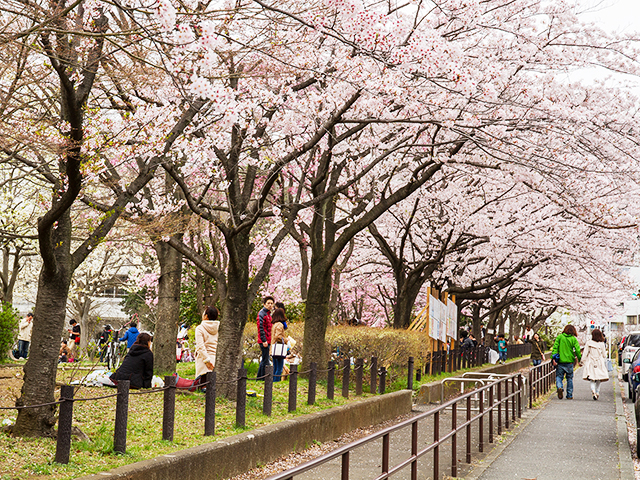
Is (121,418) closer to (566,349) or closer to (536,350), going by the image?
(566,349)

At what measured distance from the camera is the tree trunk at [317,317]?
14000mm

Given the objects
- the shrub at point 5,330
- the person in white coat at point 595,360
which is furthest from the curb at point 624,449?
the shrub at point 5,330

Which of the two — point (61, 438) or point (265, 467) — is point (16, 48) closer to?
point (61, 438)

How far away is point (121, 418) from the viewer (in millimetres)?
6215

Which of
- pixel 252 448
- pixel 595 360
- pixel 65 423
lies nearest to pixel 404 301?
pixel 595 360

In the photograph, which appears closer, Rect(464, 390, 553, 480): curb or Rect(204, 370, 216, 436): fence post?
Rect(204, 370, 216, 436): fence post

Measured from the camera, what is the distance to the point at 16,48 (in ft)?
23.3

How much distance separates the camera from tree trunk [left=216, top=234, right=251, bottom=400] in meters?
10.3

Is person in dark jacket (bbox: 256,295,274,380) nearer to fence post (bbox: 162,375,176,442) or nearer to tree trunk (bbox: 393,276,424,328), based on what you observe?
fence post (bbox: 162,375,176,442)

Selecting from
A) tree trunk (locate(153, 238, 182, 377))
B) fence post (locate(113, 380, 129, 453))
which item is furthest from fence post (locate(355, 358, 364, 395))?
fence post (locate(113, 380, 129, 453))

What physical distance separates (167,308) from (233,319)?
153 inches

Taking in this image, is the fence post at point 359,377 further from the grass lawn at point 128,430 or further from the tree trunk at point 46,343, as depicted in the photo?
the tree trunk at point 46,343

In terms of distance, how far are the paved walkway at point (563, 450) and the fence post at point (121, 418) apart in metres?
3.66

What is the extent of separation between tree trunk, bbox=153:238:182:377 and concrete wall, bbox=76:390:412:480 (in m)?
4.62
